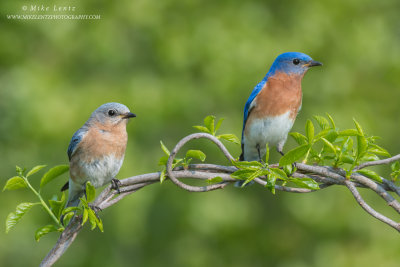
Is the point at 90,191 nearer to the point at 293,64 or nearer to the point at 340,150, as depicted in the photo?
the point at 340,150

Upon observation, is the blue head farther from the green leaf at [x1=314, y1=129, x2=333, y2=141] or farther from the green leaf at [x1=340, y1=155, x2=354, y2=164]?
the green leaf at [x1=340, y1=155, x2=354, y2=164]

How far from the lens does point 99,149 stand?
3986 millimetres

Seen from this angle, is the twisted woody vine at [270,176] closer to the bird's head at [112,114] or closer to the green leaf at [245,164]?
the green leaf at [245,164]

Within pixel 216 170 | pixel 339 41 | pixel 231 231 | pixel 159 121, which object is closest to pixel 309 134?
pixel 216 170

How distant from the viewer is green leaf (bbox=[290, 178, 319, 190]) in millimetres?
2328

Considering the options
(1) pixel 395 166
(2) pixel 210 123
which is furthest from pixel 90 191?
(1) pixel 395 166

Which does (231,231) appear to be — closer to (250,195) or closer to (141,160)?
(250,195)

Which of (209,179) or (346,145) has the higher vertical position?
(346,145)

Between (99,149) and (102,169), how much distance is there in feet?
0.50

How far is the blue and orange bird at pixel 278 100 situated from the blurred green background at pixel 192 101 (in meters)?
3.45

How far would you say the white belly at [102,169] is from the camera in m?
3.94

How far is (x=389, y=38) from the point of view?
28.6ft

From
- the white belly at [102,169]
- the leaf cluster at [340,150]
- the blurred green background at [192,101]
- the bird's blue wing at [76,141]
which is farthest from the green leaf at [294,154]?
the blurred green background at [192,101]

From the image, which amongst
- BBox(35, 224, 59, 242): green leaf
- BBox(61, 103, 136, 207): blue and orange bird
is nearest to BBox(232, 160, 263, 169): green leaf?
BBox(35, 224, 59, 242): green leaf
